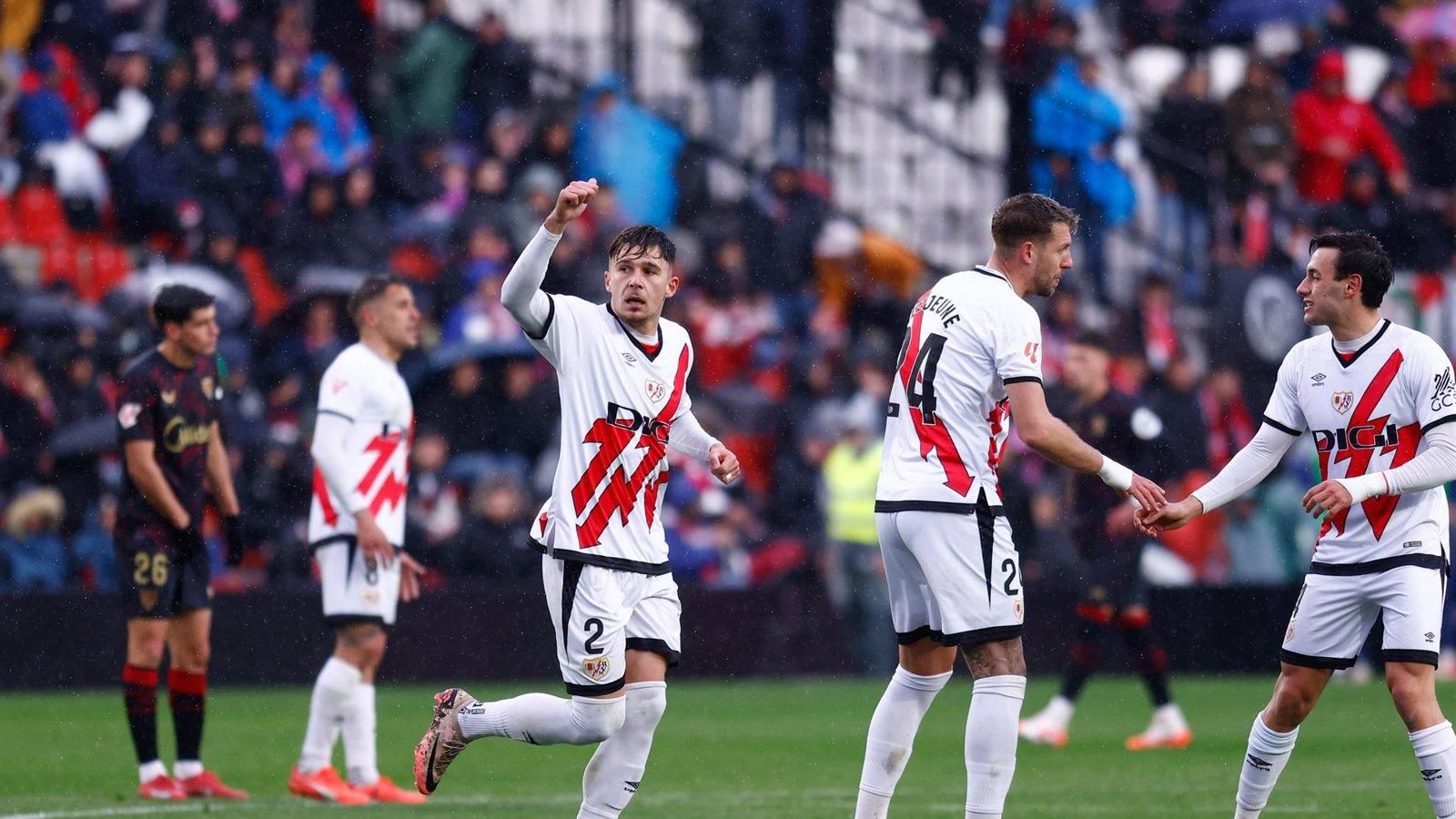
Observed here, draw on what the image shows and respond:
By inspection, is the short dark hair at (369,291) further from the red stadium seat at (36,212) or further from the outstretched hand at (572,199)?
the red stadium seat at (36,212)

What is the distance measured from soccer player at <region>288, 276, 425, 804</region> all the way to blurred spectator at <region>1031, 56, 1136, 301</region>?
10100 mm

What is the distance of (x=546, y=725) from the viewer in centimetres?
742

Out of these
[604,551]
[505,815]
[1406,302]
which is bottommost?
[505,815]

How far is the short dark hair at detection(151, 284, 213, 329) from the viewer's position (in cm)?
1023

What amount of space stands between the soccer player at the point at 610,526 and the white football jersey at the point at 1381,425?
7.88 feet

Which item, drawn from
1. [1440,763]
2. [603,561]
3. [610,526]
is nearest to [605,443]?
[610,526]

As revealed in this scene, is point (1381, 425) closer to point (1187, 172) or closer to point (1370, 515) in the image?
point (1370, 515)

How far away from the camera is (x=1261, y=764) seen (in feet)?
25.6

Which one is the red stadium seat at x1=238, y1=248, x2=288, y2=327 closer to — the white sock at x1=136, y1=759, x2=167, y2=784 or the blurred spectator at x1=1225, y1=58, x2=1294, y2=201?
the white sock at x1=136, y1=759, x2=167, y2=784

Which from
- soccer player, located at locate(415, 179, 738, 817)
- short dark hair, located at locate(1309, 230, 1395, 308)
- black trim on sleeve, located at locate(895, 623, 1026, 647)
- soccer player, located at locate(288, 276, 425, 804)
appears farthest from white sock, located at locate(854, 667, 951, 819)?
soccer player, located at locate(288, 276, 425, 804)

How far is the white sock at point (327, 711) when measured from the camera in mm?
9945

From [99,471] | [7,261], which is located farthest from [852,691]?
[7,261]

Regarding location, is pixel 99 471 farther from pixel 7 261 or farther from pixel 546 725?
pixel 546 725

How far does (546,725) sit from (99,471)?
9409 millimetres
